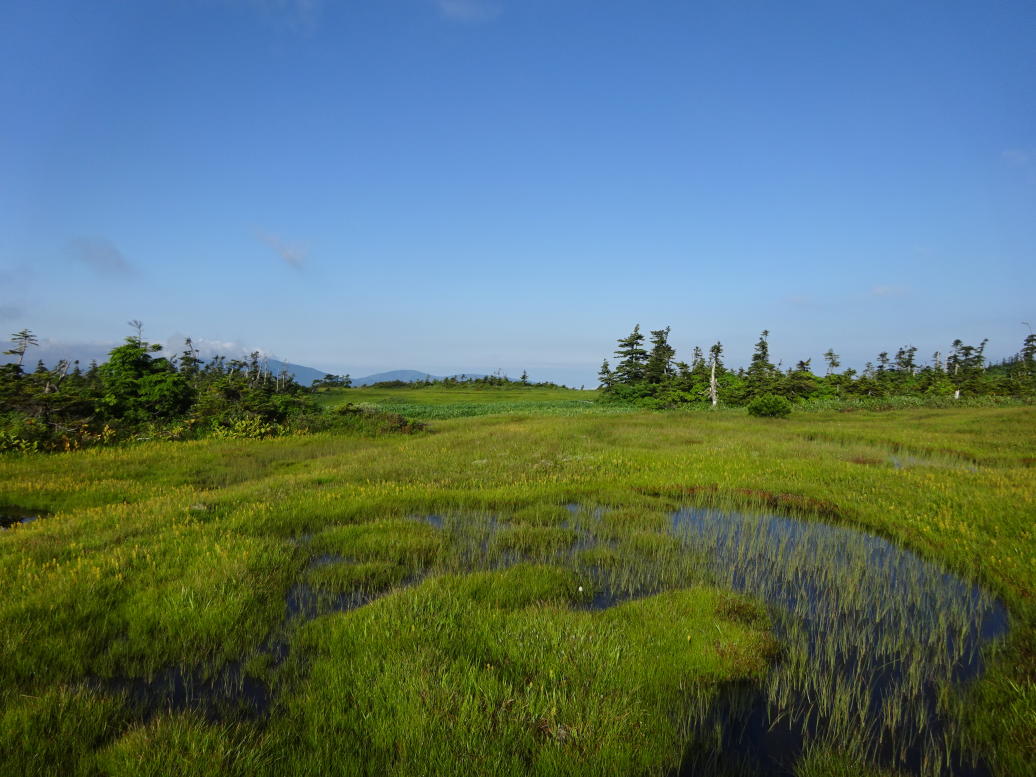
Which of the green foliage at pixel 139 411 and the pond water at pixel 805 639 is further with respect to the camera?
the green foliage at pixel 139 411

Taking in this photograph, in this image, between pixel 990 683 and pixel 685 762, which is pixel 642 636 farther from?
Answer: pixel 990 683

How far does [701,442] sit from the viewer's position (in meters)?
24.5

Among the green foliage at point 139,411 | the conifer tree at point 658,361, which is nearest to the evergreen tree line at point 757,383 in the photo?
the conifer tree at point 658,361

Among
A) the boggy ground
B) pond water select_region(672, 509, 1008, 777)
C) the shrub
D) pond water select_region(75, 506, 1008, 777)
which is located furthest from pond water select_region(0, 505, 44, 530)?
the shrub

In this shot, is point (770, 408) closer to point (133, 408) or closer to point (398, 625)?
point (398, 625)

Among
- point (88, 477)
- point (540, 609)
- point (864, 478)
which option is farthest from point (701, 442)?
point (88, 477)

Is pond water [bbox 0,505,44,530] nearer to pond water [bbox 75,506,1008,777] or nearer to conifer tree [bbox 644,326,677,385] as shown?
pond water [bbox 75,506,1008,777]

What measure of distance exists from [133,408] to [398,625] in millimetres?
26444

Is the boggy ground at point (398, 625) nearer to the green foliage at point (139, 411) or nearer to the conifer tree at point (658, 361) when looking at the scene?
the green foliage at point (139, 411)

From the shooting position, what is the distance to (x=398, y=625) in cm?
529

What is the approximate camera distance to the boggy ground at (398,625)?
3.64m

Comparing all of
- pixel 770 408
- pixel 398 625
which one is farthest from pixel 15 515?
pixel 770 408

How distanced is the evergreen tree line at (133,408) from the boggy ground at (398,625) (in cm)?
628

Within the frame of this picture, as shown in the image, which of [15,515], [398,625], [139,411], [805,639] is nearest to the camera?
[398,625]
